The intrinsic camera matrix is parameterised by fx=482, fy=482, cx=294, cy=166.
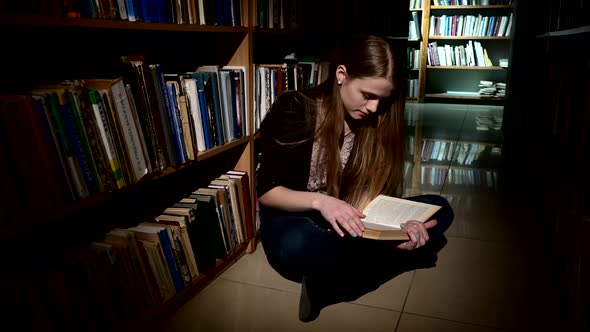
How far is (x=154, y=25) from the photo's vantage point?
122cm

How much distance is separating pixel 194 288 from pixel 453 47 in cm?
501

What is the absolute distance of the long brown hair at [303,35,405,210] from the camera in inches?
54.0

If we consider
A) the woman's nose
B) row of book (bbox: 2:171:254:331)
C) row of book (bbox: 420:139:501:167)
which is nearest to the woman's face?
the woman's nose

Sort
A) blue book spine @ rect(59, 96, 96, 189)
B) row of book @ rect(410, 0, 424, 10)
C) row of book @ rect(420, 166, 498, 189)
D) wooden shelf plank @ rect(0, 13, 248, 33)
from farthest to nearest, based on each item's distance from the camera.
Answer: row of book @ rect(410, 0, 424, 10)
row of book @ rect(420, 166, 498, 189)
blue book spine @ rect(59, 96, 96, 189)
wooden shelf plank @ rect(0, 13, 248, 33)

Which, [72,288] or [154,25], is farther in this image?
[154,25]

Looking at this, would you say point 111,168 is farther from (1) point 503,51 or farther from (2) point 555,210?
(1) point 503,51

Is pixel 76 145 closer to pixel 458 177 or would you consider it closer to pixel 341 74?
pixel 341 74

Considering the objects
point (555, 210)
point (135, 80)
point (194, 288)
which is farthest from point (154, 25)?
point (555, 210)

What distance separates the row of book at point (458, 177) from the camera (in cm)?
266

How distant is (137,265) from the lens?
1.22 meters

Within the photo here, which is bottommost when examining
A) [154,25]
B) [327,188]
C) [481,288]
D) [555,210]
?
[481,288]

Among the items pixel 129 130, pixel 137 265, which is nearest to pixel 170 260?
pixel 137 265

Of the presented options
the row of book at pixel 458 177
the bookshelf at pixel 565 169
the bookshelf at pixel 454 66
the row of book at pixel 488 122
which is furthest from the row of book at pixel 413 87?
the row of book at pixel 458 177

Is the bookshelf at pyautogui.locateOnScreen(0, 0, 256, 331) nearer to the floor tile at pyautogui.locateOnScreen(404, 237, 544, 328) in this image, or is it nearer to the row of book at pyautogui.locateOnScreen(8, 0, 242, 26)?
the row of book at pyautogui.locateOnScreen(8, 0, 242, 26)
